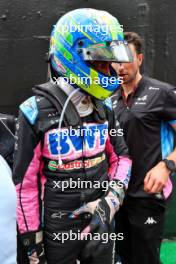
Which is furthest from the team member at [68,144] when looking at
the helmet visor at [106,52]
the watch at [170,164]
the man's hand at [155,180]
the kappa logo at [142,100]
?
the kappa logo at [142,100]

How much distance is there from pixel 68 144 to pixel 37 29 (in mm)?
1971

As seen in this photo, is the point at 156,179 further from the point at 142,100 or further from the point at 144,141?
the point at 142,100

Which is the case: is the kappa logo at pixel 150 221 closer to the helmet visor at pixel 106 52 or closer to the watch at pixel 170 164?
the watch at pixel 170 164

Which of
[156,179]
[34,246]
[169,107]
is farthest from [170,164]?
[34,246]

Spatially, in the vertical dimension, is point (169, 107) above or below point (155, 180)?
above

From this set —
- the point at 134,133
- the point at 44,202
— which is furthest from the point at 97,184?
the point at 134,133

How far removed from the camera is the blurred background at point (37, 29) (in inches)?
149

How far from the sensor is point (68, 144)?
Answer: 2.14m

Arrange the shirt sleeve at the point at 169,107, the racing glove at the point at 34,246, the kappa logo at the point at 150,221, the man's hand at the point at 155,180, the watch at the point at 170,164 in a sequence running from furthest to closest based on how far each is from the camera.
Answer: the kappa logo at the point at 150,221 < the shirt sleeve at the point at 169,107 < the watch at the point at 170,164 < the man's hand at the point at 155,180 < the racing glove at the point at 34,246

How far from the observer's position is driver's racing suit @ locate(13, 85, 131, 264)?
2076mm

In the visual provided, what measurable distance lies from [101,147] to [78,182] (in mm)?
243

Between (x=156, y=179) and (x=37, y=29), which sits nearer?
(x=156, y=179)

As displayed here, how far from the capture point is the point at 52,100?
211 cm

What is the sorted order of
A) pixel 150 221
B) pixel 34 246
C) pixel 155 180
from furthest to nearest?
pixel 150 221
pixel 155 180
pixel 34 246
